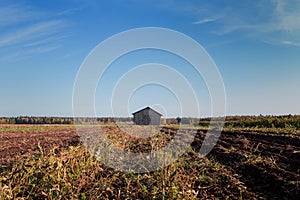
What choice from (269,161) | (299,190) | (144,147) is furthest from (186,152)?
(299,190)

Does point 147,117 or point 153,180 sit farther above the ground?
point 147,117

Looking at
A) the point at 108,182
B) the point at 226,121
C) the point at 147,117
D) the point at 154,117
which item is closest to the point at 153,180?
the point at 108,182

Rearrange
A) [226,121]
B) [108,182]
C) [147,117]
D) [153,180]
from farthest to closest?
[147,117] → [226,121] → [108,182] → [153,180]

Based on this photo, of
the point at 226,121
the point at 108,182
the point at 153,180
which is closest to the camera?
the point at 153,180

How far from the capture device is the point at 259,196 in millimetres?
4375

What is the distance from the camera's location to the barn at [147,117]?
1531 inches

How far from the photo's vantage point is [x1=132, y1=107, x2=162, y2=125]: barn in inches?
1531

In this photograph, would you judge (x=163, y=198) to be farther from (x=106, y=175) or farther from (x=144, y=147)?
(x=144, y=147)

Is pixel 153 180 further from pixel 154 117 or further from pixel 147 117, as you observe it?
pixel 147 117

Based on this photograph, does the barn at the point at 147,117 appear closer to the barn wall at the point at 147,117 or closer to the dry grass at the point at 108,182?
the barn wall at the point at 147,117

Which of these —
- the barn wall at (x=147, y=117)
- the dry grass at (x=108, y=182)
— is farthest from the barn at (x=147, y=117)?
the dry grass at (x=108, y=182)

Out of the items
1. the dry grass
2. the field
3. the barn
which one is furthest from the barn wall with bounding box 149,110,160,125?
the dry grass

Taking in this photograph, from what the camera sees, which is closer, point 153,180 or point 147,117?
point 153,180

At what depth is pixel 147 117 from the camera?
130ft
